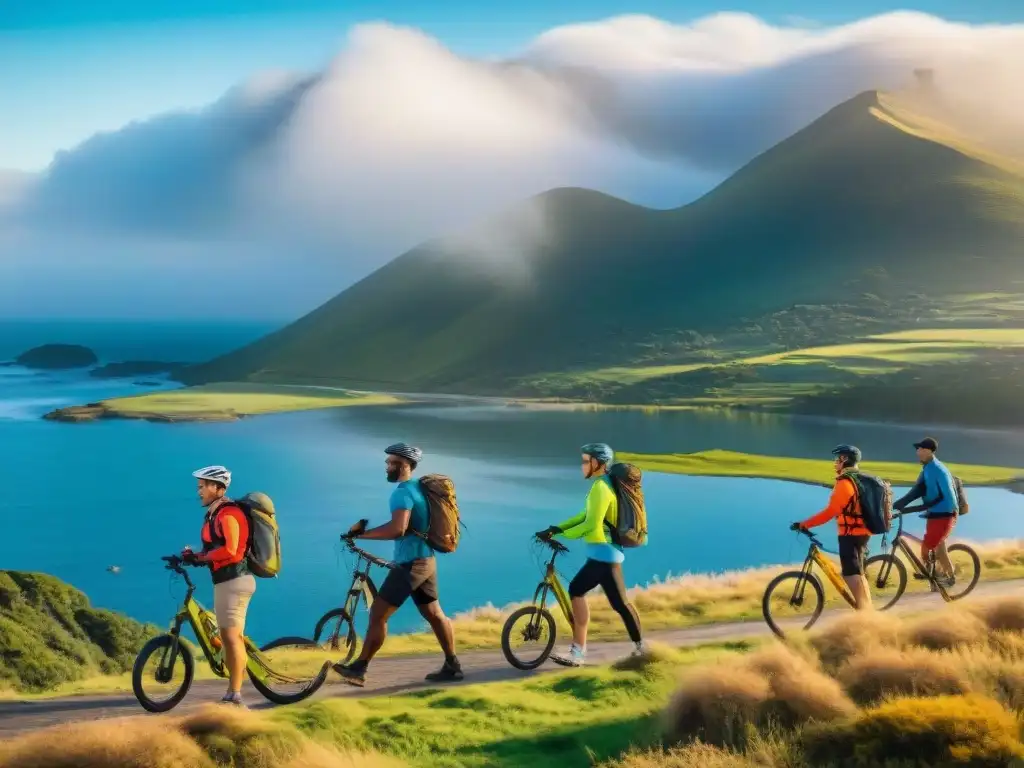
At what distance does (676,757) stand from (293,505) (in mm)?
78614

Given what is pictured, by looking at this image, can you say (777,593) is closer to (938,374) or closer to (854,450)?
(854,450)

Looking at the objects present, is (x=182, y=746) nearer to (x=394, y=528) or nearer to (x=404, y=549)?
(x=394, y=528)

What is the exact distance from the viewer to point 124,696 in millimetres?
13227

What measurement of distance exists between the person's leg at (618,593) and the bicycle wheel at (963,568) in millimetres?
8854

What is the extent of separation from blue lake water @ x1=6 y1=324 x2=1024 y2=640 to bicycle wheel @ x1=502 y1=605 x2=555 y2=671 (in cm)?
2695

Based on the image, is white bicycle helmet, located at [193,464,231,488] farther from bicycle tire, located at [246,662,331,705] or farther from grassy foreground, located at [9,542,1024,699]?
grassy foreground, located at [9,542,1024,699]

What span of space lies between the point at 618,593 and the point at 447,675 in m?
2.35

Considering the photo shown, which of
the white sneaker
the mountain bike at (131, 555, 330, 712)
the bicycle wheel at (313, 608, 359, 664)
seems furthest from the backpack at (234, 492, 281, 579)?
the white sneaker

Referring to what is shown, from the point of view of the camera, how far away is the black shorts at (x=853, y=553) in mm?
14727

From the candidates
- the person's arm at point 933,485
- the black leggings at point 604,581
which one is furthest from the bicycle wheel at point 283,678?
the person's arm at point 933,485

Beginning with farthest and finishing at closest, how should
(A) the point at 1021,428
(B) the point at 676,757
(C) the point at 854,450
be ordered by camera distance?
1. (A) the point at 1021,428
2. (C) the point at 854,450
3. (B) the point at 676,757

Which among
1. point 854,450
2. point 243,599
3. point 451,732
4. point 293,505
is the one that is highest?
point 854,450

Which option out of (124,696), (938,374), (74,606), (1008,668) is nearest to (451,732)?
(124,696)

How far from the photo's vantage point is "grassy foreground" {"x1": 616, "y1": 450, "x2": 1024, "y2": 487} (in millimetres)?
87875
